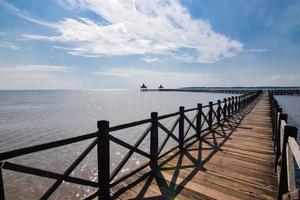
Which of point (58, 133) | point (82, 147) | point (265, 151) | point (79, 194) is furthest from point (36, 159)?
point (265, 151)

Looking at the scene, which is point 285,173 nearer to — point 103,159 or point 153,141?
point 153,141

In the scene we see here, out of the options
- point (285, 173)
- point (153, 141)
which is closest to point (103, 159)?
point (153, 141)

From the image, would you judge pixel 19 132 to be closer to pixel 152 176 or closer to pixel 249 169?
pixel 152 176

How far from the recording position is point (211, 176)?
4660 mm

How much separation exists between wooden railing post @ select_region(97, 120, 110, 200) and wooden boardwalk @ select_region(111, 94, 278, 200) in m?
0.28

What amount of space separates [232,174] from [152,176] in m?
2.01

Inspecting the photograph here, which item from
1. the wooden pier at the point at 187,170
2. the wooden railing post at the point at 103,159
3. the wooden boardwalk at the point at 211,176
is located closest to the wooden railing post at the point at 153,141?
the wooden pier at the point at 187,170

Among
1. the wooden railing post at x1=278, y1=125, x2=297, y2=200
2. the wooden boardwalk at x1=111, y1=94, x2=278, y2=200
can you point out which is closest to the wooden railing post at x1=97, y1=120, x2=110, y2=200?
the wooden boardwalk at x1=111, y1=94, x2=278, y2=200

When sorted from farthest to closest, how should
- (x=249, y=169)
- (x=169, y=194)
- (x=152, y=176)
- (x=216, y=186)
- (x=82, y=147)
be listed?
(x=82, y=147) < (x=249, y=169) < (x=152, y=176) < (x=216, y=186) < (x=169, y=194)

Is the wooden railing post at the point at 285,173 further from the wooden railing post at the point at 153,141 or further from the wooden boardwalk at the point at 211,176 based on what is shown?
the wooden railing post at the point at 153,141

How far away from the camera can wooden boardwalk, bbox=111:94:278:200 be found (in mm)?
3883

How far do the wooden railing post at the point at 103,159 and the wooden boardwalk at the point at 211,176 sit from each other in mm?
276

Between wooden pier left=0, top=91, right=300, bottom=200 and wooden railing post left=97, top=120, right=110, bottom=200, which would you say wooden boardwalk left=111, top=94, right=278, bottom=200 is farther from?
wooden railing post left=97, top=120, right=110, bottom=200

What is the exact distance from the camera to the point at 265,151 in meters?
6.47
